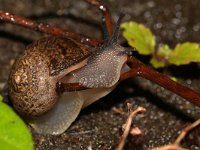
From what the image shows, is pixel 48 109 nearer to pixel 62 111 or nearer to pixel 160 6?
pixel 62 111

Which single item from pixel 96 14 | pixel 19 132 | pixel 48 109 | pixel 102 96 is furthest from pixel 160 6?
pixel 19 132

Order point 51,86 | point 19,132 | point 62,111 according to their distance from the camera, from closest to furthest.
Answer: point 19,132, point 51,86, point 62,111

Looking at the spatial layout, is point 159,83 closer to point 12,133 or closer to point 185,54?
point 185,54

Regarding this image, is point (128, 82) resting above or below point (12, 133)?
below

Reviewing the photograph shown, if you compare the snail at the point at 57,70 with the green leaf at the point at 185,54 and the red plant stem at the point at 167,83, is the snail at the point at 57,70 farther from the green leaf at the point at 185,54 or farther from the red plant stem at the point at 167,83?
the green leaf at the point at 185,54

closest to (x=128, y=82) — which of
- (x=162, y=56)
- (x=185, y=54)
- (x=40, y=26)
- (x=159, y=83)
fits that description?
(x=162, y=56)

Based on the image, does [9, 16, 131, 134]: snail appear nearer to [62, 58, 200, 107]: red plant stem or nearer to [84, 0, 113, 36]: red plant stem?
[62, 58, 200, 107]: red plant stem
